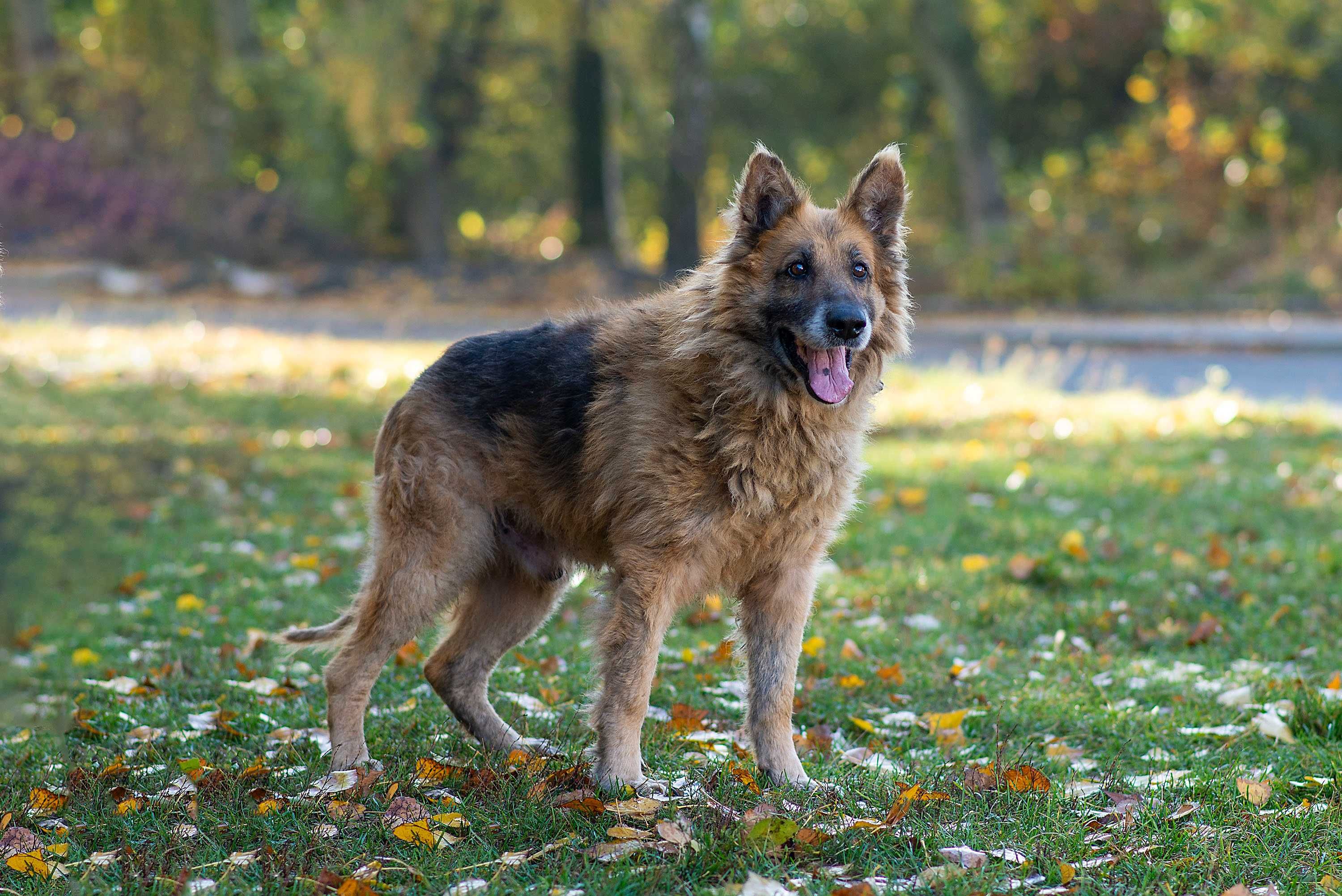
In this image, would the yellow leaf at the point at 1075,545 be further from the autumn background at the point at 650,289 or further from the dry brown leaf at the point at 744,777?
the dry brown leaf at the point at 744,777

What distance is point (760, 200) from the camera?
4527 millimetres

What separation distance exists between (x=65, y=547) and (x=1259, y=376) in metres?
12.9

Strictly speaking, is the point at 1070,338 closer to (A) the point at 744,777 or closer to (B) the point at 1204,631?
(B) the point at 1204,631

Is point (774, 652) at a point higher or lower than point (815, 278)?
lower

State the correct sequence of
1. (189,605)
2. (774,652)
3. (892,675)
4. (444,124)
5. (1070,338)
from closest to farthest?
(774,652) → (892,675) → (189,605) → (1070,338) → (444,124)

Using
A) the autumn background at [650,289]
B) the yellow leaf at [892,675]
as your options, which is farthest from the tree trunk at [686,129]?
the yellow leaf at [892,675]

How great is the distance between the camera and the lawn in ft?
12.0

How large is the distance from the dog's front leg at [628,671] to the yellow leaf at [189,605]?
321 cm

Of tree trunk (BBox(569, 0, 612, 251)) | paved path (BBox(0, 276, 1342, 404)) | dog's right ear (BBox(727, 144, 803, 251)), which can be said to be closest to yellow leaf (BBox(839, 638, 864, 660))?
dog's right ear (BBox(727, 144, 803, 251))

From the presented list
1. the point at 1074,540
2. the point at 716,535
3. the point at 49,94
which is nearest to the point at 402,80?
the point at 49,94

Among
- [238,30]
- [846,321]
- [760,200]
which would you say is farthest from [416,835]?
[238,30]

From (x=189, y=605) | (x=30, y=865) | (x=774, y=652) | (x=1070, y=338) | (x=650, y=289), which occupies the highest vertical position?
(x=650, y=289)

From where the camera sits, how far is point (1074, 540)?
7539mm

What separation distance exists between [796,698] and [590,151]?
2169cm
